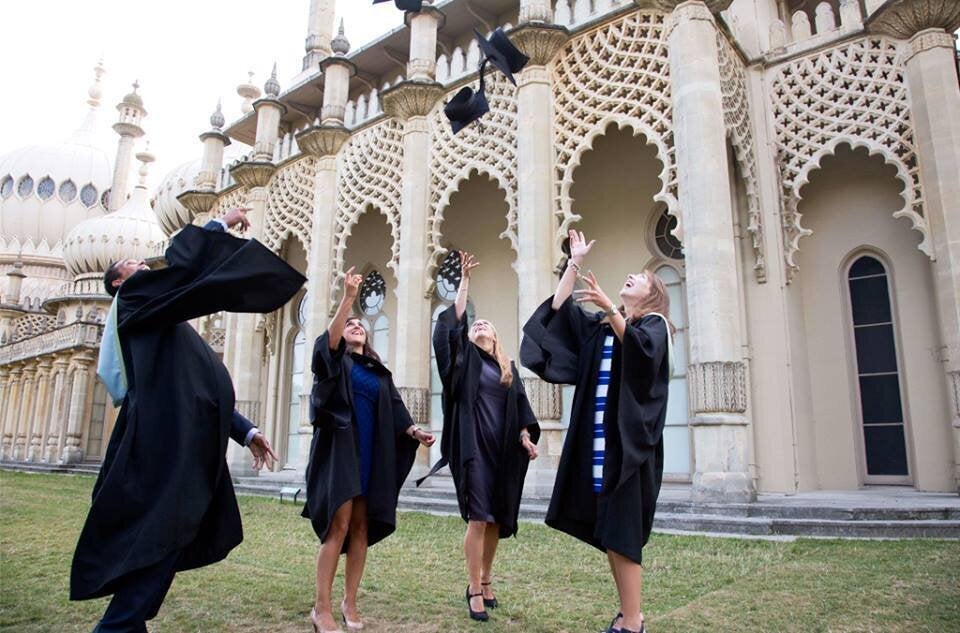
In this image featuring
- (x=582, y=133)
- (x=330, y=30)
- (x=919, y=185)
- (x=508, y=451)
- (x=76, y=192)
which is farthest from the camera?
(x=76, y=192)

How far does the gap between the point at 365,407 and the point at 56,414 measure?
2635 cm

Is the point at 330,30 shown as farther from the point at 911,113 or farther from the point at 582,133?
the point at 911,113

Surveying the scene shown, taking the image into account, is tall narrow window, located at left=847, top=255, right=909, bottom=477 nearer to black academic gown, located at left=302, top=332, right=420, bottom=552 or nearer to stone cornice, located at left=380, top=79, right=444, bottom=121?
stone cornice, located at left=380, top=79, right=444, bottom=121

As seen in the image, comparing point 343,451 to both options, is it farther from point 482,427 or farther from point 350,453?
point 482,427

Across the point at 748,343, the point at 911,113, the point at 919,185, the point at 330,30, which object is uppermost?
the point at 330,30

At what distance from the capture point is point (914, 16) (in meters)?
9.55

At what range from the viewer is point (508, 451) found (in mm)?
4375

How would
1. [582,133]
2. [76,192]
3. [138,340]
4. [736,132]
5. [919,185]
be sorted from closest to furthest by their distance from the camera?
[138,340] → [919,185] → [736,132] → [582,133] → [76,192]

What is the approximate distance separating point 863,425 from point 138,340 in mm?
11104

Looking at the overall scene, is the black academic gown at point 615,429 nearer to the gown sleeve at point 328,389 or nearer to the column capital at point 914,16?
the gown sleeve at point 328,389

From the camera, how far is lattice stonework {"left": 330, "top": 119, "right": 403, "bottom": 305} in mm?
14070

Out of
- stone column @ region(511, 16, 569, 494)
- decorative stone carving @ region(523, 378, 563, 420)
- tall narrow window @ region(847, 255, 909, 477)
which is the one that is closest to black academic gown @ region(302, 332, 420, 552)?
stone column @ region(511, 16, 569, 494)

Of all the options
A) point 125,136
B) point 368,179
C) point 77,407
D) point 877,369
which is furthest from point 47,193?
point 877,369

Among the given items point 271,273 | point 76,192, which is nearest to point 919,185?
point 271,273
